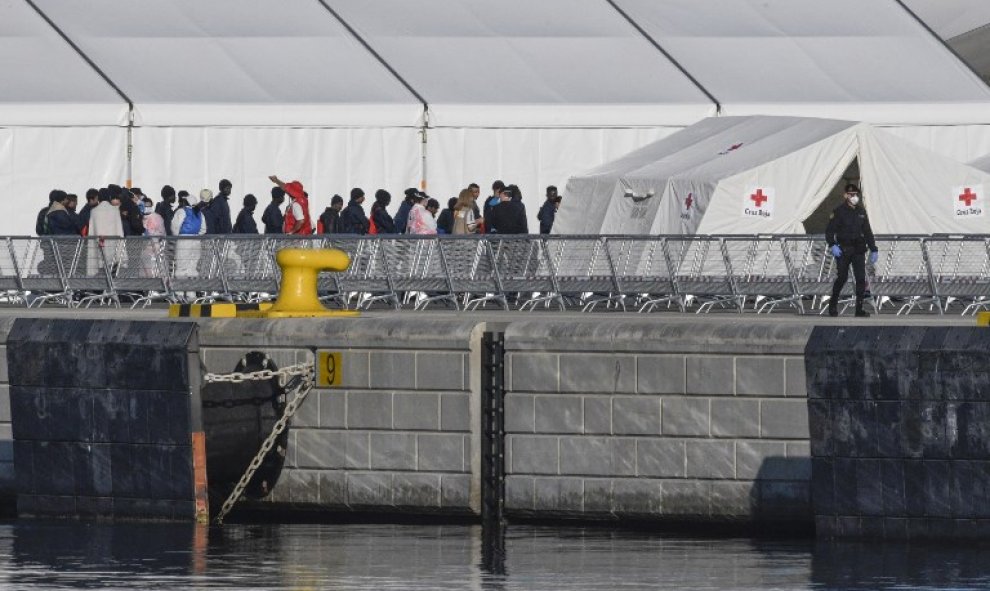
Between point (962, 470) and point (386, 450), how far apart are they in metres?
3.76

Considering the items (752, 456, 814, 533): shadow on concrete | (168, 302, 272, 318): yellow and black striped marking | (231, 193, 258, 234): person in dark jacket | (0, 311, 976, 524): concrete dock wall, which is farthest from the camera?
(231, 193, 258, 234): person in dark jacket

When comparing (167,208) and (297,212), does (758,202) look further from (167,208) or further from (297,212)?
(167,208)

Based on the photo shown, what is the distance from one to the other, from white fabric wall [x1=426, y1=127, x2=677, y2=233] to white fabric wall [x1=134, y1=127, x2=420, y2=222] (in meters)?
0.42

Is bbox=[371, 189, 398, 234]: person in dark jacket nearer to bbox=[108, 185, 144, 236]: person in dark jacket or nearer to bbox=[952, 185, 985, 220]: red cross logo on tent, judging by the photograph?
bbox=[108, 185, 144, 236]: person in dark jacket

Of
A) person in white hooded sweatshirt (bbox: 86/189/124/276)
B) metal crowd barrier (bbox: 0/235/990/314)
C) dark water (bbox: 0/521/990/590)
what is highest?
person in white hooded sweatshirt (bbox: 86/189/124/276)

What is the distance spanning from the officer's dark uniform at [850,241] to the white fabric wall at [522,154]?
12.1 metres

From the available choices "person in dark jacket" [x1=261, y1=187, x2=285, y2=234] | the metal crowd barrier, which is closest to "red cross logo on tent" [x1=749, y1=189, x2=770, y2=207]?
the metal crowd barrier

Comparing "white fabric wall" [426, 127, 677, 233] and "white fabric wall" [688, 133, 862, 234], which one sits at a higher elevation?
"white fabric wall" [426, 127, 677, 233]

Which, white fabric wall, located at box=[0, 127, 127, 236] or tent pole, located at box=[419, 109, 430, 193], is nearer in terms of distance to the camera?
tent pole, located at box=[419, 109, 430, 193]

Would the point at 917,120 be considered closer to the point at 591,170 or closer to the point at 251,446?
the point at 591,170

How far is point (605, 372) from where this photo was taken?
14383 millimetres

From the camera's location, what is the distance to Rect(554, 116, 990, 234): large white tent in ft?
95.8
